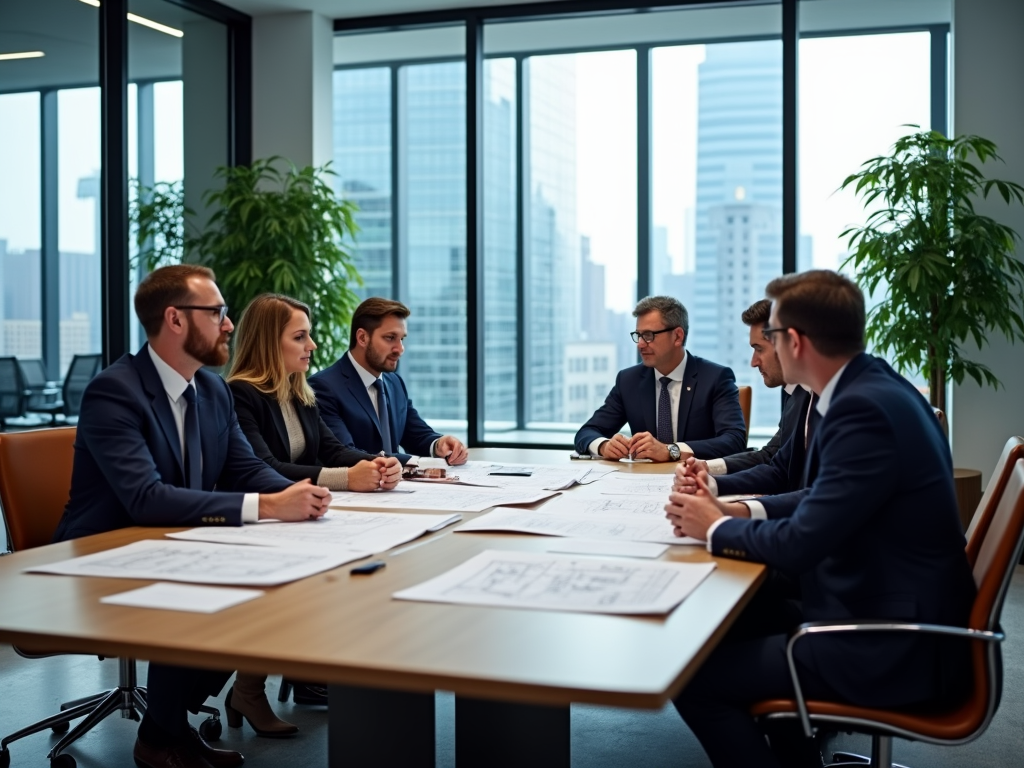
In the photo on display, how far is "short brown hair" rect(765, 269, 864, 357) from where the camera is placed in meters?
2.30

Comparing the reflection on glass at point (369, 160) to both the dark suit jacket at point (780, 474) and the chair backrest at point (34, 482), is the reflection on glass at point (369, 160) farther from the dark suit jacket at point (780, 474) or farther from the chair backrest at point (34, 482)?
the dark suit jacket at point (780, 474)

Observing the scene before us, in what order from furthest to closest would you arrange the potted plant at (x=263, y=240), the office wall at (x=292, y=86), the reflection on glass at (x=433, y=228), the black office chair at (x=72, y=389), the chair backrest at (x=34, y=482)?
the reflection on glass at (x=433, y=228)
the office wall at (x=292, y=86)
the potted plant at (x=263, y=240)
the black office chair at (x=72, y=389)
the chair backrest at (x=34, y=482)

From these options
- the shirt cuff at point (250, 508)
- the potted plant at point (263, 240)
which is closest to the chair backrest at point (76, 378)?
the potted plant at point (263, 240)

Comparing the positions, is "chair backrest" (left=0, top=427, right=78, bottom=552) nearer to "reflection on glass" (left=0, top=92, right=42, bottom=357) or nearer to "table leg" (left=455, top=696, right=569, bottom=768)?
"table leg" (left=455, top=696, right=569, bottom=768)

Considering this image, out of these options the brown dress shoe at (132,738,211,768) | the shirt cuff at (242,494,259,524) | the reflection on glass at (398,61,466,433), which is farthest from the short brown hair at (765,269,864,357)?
the reflection on glass at (398,61,466,433)

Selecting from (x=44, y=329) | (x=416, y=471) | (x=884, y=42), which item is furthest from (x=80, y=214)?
(x=884, y=42)

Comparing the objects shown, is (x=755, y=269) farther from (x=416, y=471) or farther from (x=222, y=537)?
(x=222, y=537)

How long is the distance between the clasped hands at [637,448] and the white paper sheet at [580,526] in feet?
4.73

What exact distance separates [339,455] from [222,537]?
1.43 metres

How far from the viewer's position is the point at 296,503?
2621mm

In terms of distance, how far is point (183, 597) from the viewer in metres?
1.86

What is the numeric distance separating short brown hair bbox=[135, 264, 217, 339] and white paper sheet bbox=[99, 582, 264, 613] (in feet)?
3.83

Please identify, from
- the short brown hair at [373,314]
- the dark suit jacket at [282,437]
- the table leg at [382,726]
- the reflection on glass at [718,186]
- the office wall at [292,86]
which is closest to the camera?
the table leg at [382,726]

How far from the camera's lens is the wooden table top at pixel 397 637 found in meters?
1.43
